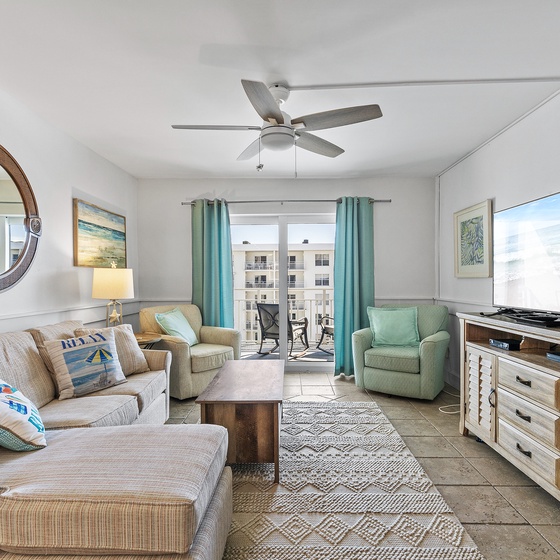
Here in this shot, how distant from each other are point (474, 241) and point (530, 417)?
1962 millimetres

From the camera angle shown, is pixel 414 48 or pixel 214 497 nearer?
pixel 214 497

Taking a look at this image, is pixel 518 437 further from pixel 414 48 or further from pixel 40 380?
pixel 40 380

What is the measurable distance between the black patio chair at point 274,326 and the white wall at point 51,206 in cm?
186

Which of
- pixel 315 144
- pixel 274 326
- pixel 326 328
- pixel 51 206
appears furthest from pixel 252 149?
pixel 326 328

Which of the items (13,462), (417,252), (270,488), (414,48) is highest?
(414,48)

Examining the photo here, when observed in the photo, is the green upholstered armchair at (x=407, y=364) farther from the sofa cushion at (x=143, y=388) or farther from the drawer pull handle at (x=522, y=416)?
the sofa cushion at (x=143, y=388)

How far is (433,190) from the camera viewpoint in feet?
14.6

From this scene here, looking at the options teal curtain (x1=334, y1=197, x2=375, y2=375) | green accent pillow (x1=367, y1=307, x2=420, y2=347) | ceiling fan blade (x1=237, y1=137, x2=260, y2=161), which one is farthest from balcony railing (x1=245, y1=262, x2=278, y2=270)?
ceiling fan blade (x1=237, y1=137, x2=260, y2=161)

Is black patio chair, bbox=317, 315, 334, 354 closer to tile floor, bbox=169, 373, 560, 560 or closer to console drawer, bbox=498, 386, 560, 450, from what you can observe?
tile floor, bbox=169, 373, 560, 560

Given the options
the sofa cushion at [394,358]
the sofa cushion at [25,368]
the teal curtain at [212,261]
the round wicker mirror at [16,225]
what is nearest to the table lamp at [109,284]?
the round wicker mirror at [16,225]

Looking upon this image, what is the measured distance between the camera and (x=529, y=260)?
2.38 metres

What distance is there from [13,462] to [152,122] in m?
2.46

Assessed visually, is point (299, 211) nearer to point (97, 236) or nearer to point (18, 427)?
point (97, 236)

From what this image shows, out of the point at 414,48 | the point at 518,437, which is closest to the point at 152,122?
the point at 414,48
